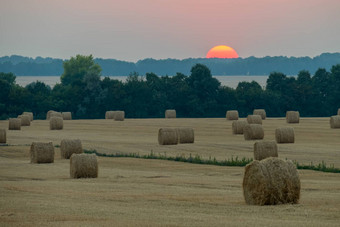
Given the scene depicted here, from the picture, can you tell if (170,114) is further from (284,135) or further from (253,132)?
(284,135)

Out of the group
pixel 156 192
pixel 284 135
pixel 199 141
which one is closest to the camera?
pixel 156 192

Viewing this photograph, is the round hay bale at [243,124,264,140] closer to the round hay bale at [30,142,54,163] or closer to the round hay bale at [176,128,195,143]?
the round hay bale at [176,128,195,143]

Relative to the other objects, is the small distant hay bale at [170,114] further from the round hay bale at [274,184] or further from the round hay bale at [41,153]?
the round hay bale at [274,184]

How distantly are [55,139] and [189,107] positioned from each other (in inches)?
2011

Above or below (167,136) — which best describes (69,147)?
below

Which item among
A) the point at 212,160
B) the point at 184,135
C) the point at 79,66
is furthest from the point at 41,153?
the point at 79,66

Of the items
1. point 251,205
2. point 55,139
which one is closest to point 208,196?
point 251,205

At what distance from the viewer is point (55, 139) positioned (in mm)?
62406

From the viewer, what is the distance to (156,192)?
25.3m

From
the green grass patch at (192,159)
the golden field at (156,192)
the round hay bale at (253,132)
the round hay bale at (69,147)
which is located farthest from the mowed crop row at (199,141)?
the round hay bale at (69,147)

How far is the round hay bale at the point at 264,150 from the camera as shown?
41531 millimetres

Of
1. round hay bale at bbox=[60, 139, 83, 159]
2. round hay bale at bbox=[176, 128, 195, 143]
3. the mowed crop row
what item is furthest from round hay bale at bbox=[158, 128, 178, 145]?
round hay bale at bbox=[60, 139, 83, 159]

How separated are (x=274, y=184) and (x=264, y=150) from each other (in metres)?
21.3

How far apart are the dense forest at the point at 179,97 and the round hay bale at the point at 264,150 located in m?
69.0
